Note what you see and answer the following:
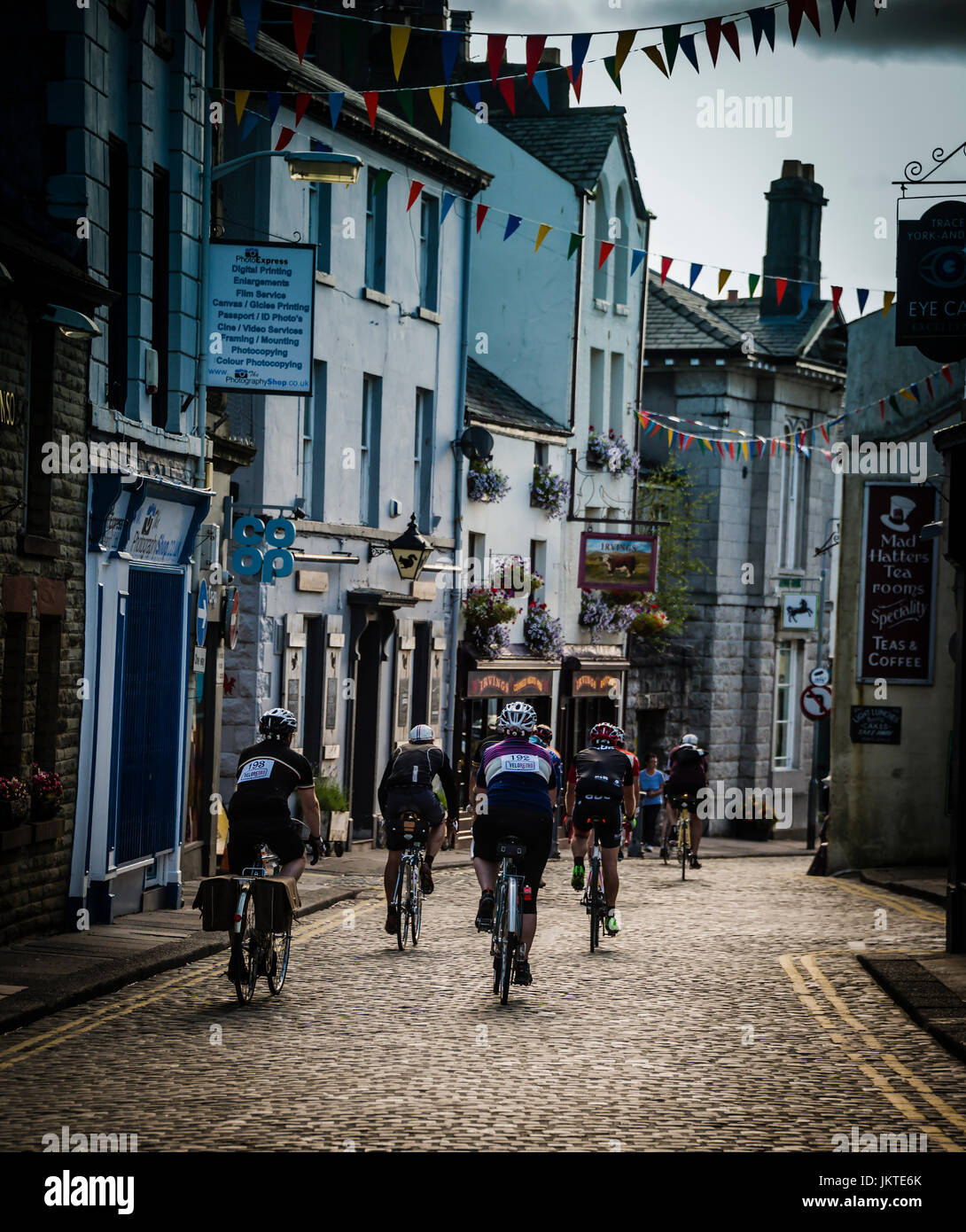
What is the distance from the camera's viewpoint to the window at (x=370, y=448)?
2939 cm

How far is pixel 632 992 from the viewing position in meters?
13.3

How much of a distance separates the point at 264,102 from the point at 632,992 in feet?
51.7

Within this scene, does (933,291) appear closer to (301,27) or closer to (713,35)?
(713,35)

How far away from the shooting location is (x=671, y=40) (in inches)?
564

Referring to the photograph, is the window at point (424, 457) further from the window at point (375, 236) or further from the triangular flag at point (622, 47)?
the triangular flag at point (622, 47)

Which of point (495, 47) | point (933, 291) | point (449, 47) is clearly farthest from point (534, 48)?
point (933, 291)

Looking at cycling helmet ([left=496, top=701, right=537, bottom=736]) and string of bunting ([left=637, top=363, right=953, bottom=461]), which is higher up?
string of bunting ([left=637, top=363, right=953, bottom=461])

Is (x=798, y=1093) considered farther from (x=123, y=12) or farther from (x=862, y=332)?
(x=862, y=332)

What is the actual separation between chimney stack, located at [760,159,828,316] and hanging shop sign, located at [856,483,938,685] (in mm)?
21872

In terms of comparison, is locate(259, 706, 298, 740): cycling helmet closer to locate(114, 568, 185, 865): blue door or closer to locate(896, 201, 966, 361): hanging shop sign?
locate(114, 568, 185, 865): blue door

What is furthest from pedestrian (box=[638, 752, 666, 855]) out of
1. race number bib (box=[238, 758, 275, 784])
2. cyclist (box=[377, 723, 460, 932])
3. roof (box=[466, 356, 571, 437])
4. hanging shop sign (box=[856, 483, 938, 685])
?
race number bib (box=[238, 758, 275, 784])

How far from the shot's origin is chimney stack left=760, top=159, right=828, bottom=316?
4675 cm

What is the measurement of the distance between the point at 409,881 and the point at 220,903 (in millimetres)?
3412

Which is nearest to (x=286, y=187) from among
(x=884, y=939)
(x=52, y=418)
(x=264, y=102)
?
(x=264, y=102)
